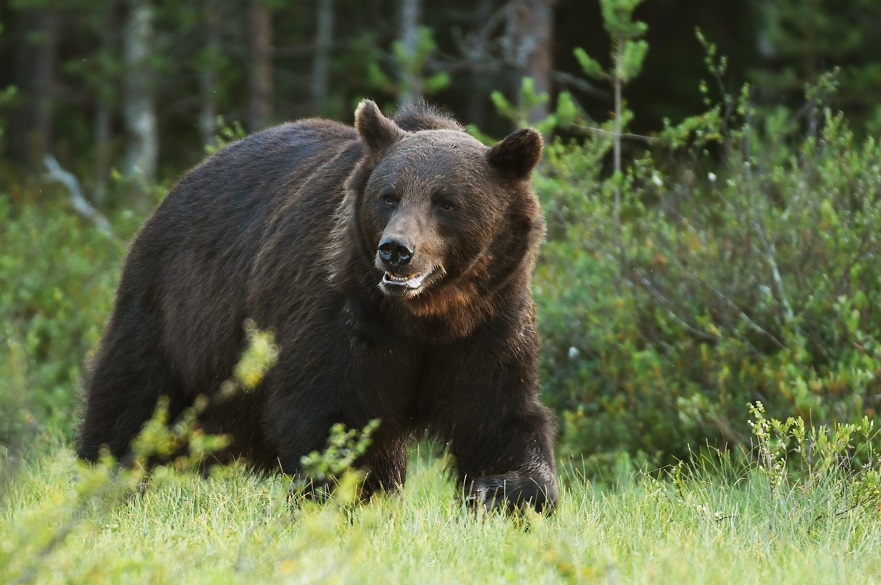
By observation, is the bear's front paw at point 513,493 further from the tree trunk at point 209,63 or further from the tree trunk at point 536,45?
the tree trunk at point 209,63

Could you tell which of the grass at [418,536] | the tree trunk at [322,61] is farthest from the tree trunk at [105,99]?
the grass at [418,536]

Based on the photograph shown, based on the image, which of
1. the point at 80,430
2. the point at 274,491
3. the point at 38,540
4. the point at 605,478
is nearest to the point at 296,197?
the point at 274,491

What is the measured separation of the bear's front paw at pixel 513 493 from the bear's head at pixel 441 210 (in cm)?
71

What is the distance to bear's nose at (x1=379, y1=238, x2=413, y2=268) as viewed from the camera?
466 centimetres

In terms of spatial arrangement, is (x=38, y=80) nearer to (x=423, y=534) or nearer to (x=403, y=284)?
(x=403, y=284)

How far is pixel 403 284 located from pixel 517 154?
0.78 meters

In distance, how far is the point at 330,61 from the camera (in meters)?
23.1

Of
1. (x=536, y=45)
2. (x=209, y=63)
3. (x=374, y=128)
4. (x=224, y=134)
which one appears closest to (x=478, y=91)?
(x=209, y=63)

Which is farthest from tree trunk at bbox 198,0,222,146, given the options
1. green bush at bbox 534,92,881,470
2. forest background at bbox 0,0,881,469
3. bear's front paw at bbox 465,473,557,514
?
bear's front paw at bbox 465,473,557,514

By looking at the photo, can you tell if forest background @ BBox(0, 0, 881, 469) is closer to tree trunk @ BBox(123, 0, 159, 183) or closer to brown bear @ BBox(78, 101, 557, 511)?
brown bear @ BBox(78, 101, 557, 511)

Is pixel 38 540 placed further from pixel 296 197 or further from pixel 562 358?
pixel 562 358

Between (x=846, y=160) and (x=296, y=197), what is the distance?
3187mm

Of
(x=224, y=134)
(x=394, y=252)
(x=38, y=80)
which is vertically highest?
(x=394, y=252)

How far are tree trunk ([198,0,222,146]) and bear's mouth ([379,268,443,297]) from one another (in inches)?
457
